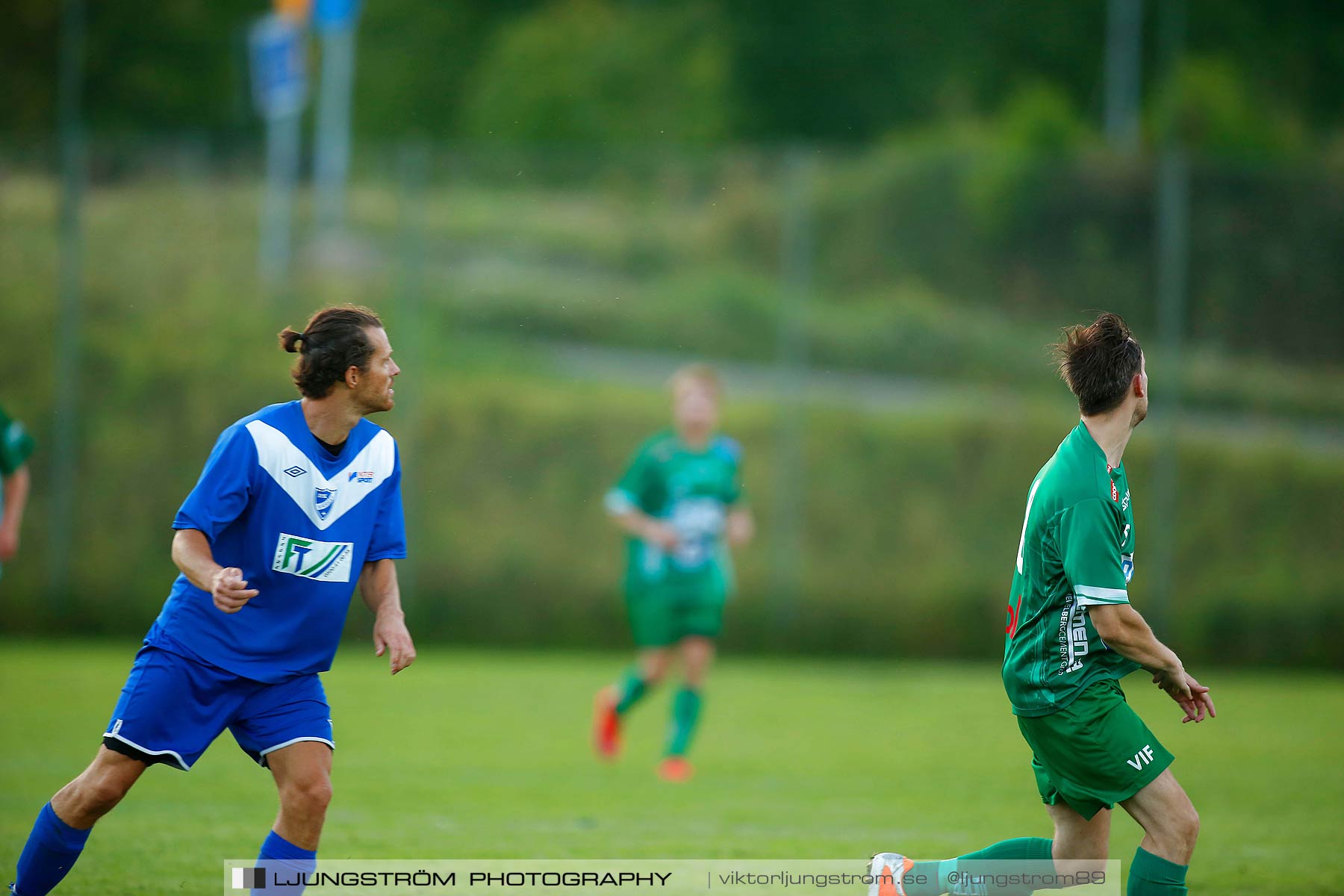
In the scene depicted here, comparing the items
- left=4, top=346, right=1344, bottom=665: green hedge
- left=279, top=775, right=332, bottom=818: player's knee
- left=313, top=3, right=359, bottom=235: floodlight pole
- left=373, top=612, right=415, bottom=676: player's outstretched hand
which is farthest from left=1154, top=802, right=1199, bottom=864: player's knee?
left=313, top=3, right=359, bottom=235: floodlight pole

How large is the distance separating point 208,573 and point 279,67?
16.2 m

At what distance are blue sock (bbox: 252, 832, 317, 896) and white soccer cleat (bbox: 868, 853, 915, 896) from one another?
1.72m

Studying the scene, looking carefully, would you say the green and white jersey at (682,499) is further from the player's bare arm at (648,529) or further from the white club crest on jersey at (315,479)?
the white club crest on jersey at (315,479)

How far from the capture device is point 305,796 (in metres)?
4.05

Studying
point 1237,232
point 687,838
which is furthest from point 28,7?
point 687,838

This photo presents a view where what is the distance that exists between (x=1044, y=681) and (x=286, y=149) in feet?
42.1

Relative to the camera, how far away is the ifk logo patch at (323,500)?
4.17 metres

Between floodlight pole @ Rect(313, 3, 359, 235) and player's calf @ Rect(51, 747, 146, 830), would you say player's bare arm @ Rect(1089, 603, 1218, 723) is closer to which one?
player's calf @ Rect(51, 747, 146, 830)

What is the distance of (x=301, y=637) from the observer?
4172 millimetres

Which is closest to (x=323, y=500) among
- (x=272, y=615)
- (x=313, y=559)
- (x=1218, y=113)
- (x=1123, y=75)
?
(x=313, y=559)

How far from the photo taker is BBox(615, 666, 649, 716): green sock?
8.55 m

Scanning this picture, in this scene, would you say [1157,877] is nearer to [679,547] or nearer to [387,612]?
[387,612]

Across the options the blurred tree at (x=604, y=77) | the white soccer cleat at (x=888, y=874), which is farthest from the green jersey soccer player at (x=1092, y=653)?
the blurred tree at (x=604, y=77)

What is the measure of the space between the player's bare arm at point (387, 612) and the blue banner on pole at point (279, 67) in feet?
49.2
